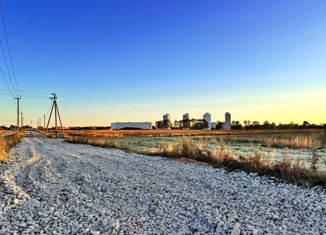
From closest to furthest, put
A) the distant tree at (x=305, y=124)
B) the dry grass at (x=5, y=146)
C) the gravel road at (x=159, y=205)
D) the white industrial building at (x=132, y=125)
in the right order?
the gravel road at (x=159, y=205) < the dry grass at (x=5, y=146) < the distant tree at (x=305, y=124) < the white industrial building at (x=132, y=125)

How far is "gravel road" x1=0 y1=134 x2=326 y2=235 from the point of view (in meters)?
5.96

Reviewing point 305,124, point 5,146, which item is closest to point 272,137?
point 5,146

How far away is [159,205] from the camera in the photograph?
7.50 m

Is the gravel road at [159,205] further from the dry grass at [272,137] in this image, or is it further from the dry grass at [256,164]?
the dry grass at [272,137]

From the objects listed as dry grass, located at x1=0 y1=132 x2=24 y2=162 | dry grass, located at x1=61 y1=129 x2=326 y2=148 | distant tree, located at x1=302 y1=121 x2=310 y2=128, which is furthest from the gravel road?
→ distant tree, located at x1=302 y1=121 x2=310 y2=128

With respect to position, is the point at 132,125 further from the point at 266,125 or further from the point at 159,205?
the point at 159,205

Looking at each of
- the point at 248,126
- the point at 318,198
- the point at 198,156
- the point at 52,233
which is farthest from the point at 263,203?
the point at 248,126

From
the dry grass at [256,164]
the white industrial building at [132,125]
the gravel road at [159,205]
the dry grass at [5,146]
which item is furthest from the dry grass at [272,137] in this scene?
the white industrial building at [132,125]

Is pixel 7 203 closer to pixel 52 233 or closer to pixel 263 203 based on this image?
pixel 52 233

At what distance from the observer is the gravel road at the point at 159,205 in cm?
596

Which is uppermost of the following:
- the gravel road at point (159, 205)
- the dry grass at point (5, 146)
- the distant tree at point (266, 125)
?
the distant tree at point (266, 125)

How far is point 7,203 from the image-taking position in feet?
25.1

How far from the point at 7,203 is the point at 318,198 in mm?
7086

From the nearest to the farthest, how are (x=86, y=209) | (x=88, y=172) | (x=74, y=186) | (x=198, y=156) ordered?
(x=86, y=209), (x=74, y=186), (x=88, y=172), (x=198, y=156)
